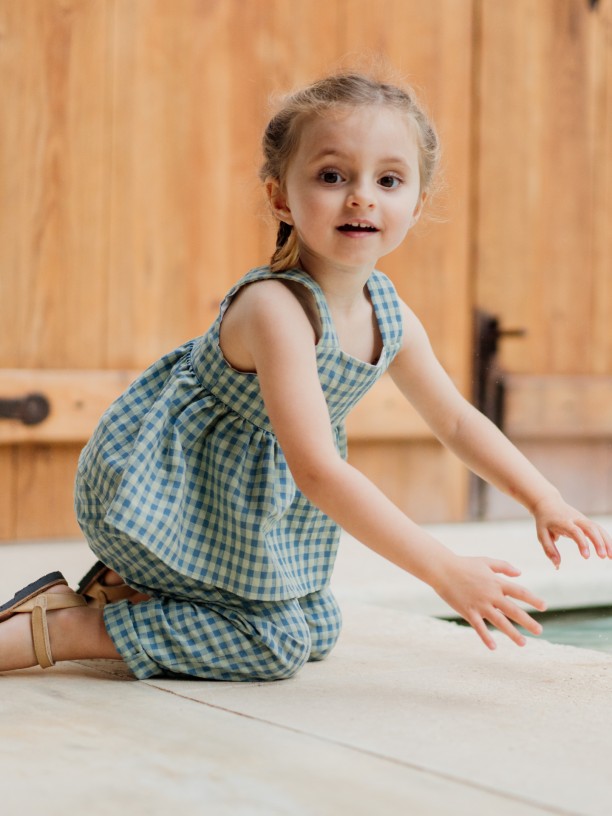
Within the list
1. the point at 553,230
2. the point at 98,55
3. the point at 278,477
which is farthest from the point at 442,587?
the point at 553,230

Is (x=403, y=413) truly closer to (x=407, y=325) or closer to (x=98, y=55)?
(x=98, y=55)

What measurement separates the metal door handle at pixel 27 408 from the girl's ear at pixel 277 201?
1.13 meters

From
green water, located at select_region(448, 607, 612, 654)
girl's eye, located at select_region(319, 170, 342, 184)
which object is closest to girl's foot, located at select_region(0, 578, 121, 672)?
girl's eye, located at select_region(319, 170, 342, 184)

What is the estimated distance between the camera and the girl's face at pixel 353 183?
1562mm

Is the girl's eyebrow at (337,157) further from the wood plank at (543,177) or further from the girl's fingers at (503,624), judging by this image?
the wood plank at (543,177)

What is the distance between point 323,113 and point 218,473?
1.64 feet

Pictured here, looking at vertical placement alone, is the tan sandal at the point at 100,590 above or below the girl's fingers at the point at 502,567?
below

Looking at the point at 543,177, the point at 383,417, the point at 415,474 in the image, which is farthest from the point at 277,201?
the point at 543,177

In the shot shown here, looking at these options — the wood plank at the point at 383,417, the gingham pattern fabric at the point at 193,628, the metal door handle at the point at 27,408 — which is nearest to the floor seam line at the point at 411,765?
the gingham pattern fabric at the point at 193,628

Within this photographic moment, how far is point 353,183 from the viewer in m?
1.57

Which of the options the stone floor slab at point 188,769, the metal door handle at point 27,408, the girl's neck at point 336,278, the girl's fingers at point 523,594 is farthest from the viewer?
the metal door handle at point 27,408

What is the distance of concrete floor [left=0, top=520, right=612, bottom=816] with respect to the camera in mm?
1042

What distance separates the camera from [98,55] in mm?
2766

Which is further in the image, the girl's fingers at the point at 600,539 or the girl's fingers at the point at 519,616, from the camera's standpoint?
the girl's fingers at the point at 600,539
